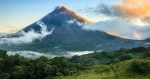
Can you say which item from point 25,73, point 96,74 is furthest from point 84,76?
point 25,73

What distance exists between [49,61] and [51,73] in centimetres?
969

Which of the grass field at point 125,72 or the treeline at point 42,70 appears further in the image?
the treeline at point 42,70

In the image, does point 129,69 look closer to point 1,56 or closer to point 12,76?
point 12,76

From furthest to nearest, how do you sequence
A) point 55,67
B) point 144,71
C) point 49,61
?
point 49,61
point 55,67
point 144,71

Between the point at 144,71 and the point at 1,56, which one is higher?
the point at 1,56

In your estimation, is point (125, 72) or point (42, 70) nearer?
point (125, 72)

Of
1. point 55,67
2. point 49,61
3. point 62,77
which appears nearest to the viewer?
point 62,77

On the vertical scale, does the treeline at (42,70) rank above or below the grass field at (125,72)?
above

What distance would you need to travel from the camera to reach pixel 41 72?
5012 inches

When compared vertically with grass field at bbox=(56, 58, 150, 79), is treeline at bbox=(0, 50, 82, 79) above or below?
above

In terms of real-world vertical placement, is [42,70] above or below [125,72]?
above

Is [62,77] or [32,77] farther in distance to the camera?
[32,77]

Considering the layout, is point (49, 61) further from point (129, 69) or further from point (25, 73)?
point (129, 69)

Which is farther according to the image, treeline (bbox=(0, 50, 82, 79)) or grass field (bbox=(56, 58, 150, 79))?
treeline (bbox=(0, 50, 82, 79))
